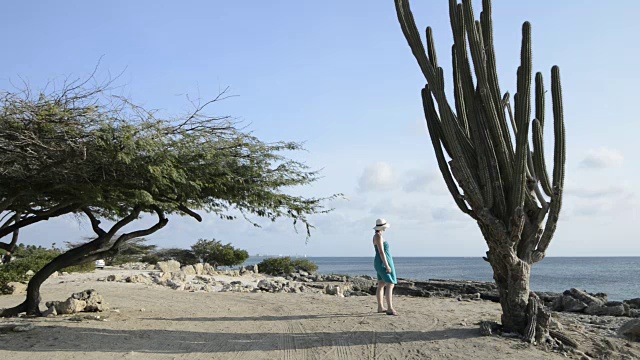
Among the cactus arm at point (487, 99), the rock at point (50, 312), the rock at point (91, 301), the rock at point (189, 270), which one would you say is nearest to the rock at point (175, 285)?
the rock at point (189, 270)

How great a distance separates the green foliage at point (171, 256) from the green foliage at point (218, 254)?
540mm

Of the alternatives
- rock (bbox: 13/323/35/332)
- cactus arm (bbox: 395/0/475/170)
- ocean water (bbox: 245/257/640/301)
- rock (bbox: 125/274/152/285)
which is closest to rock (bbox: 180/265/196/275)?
rock (bbox: 125/274/152/285)

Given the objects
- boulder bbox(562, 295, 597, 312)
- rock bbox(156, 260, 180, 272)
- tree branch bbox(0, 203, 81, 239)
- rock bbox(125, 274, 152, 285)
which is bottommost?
boulder bbox(562, 295, 597, 312)

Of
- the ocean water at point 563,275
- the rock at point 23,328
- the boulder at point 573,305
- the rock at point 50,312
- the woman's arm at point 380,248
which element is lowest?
the ocean water at point 563,275

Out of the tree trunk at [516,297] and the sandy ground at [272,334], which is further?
the tree trunk at [516,297]

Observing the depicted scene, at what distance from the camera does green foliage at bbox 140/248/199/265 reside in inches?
1561

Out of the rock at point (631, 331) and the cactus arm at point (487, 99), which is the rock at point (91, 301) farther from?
the rock at point (631, 331)

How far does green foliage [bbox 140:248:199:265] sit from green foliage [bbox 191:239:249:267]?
1.77 feet

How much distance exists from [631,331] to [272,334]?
676cm

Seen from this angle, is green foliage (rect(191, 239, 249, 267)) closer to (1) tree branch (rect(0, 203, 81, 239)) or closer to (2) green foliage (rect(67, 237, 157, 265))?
(2) green foliage (rect(67, 237, 157, 265))

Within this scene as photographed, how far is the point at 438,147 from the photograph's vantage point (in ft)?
31.9

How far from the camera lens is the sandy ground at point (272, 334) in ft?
26.2

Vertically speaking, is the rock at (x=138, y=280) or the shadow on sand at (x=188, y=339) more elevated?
the rock at (x=138, y=280)

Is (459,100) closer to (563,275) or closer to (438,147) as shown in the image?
(438,147)
